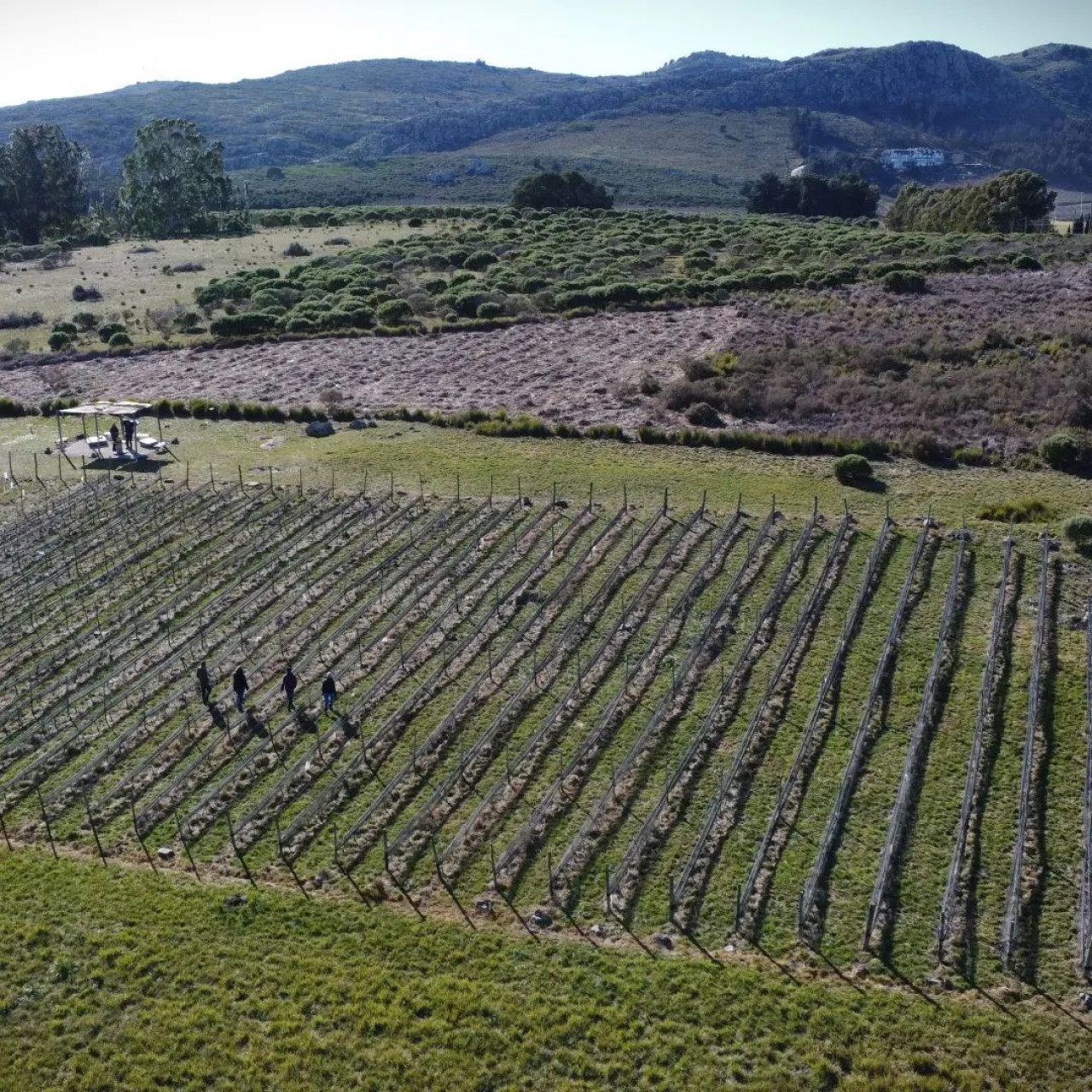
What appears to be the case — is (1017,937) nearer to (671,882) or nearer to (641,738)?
(671,882)

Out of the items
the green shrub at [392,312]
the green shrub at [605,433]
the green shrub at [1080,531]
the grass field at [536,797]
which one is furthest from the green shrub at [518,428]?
the green shrub at [392,312]

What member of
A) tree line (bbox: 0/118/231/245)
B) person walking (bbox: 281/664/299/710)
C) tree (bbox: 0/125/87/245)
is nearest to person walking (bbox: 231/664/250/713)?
person walking (bbox: 281/664/299/710)

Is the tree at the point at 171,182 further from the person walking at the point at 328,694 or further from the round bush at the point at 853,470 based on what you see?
the person walking at the point at 328,694

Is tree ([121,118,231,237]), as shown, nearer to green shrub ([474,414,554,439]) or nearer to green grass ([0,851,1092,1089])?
green shrub ([474,414,554,439])

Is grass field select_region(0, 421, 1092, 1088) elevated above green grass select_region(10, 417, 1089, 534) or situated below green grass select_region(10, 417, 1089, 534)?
below

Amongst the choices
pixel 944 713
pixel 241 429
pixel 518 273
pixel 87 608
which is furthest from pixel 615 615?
pixel 518 273

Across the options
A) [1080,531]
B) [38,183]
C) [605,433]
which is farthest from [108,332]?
[1080,531]
